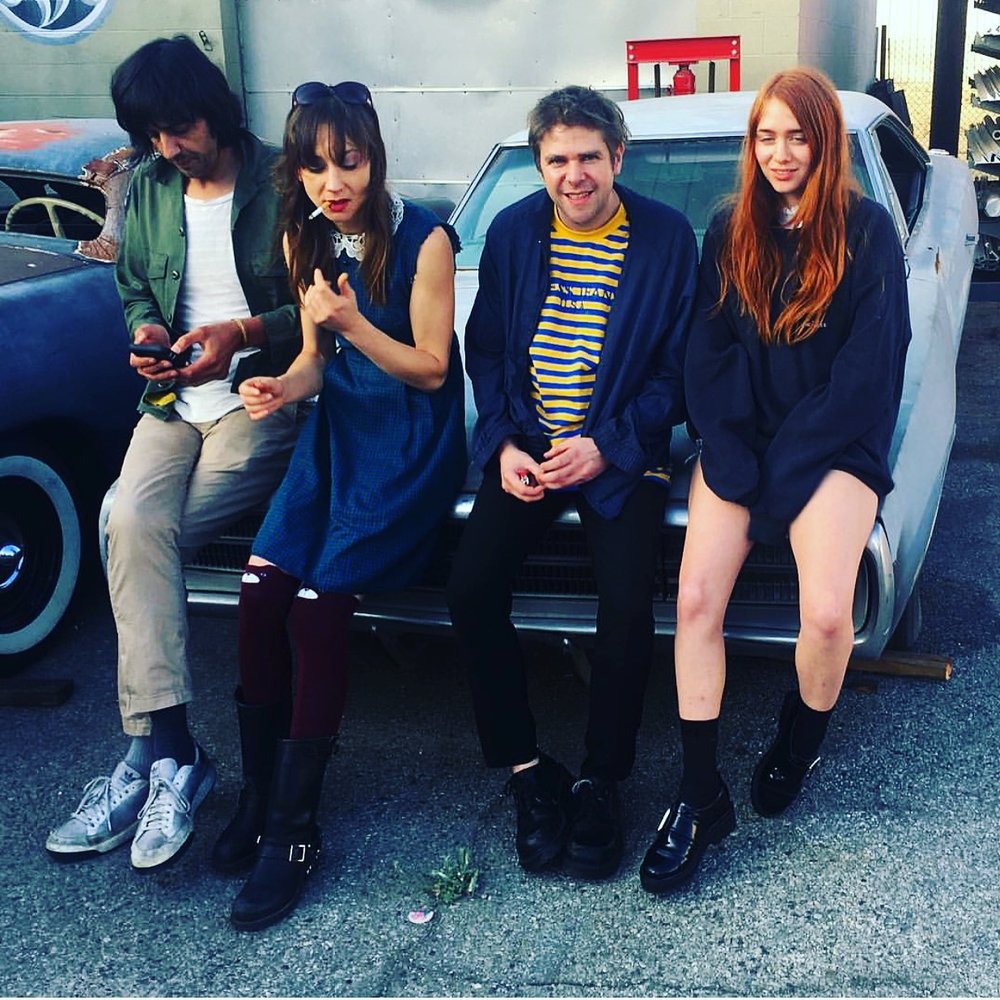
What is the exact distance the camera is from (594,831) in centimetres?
258

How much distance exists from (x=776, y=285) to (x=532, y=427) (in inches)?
24.2

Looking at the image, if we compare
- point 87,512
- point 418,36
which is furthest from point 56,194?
point 418,36

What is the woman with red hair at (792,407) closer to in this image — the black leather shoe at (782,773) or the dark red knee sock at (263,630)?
the black leather shoe at (782,773)

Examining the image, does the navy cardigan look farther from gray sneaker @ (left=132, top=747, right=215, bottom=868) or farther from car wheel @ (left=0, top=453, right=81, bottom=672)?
car wheel @ (left=0, top=453, right=81, bottom=672)

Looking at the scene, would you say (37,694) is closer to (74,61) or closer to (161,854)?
(161,854)

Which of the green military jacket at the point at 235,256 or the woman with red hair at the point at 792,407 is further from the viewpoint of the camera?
the green military jacket at the point at 235,256

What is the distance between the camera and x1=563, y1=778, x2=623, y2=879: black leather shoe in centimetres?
255

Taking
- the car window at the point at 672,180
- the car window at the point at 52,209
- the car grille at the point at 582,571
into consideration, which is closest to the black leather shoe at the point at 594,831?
the car grille at the point at 582,571

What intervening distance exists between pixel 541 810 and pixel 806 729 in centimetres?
60

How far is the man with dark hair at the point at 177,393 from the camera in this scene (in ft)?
9.04

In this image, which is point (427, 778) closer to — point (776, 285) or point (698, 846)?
point (698, 846)

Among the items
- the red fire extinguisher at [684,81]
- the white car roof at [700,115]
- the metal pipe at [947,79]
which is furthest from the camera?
the metal pipe at [947,79]

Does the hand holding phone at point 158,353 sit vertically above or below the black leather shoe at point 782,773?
above

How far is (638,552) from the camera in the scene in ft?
8.54
